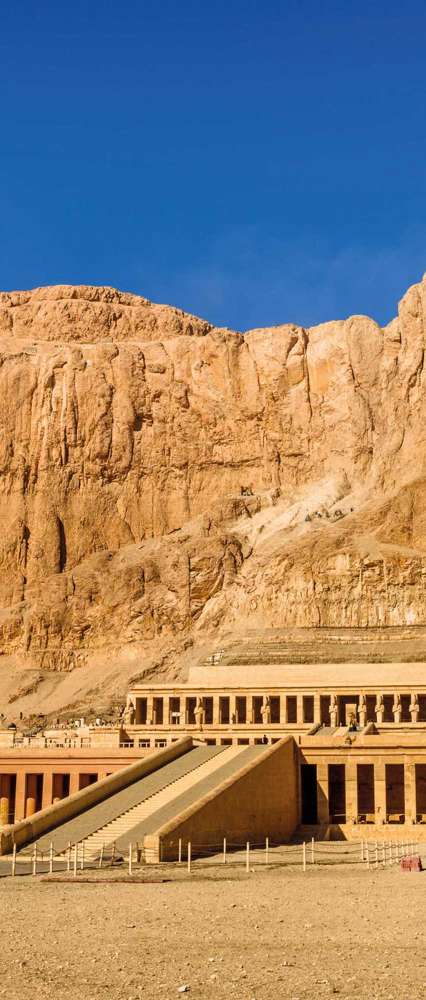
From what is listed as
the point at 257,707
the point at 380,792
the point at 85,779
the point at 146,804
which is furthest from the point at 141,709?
the point at 146,804

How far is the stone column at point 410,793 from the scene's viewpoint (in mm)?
45875

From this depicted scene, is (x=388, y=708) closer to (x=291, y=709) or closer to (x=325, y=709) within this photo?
(x=325, y=709)

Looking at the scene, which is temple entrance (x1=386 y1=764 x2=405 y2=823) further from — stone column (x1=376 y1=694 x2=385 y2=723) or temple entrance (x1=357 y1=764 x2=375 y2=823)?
stone column (x1=376 y1=694 x2=385 y2=723)

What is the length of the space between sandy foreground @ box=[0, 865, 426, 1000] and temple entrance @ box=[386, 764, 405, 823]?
1922 cm

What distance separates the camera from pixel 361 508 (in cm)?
10212

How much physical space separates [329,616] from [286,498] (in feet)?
69.6

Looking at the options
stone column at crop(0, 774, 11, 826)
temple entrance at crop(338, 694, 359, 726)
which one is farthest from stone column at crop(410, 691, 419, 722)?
stone column at crop(0, 774, 11, 826)

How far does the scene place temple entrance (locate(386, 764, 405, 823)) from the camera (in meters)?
49.2

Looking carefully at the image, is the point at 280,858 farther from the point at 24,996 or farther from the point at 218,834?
the point at 24,996

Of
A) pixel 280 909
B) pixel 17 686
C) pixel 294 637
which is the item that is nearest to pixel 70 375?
pixel 17 686

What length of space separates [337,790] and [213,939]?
2902cm

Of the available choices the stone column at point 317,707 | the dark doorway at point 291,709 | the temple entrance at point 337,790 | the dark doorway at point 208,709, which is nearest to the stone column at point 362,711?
the stone column at point 317,707

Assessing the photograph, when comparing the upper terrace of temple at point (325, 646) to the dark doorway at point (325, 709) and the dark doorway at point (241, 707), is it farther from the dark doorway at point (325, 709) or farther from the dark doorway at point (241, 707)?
the dark doorway at point (325, 709)

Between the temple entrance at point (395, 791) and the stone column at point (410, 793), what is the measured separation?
1.80 meters
